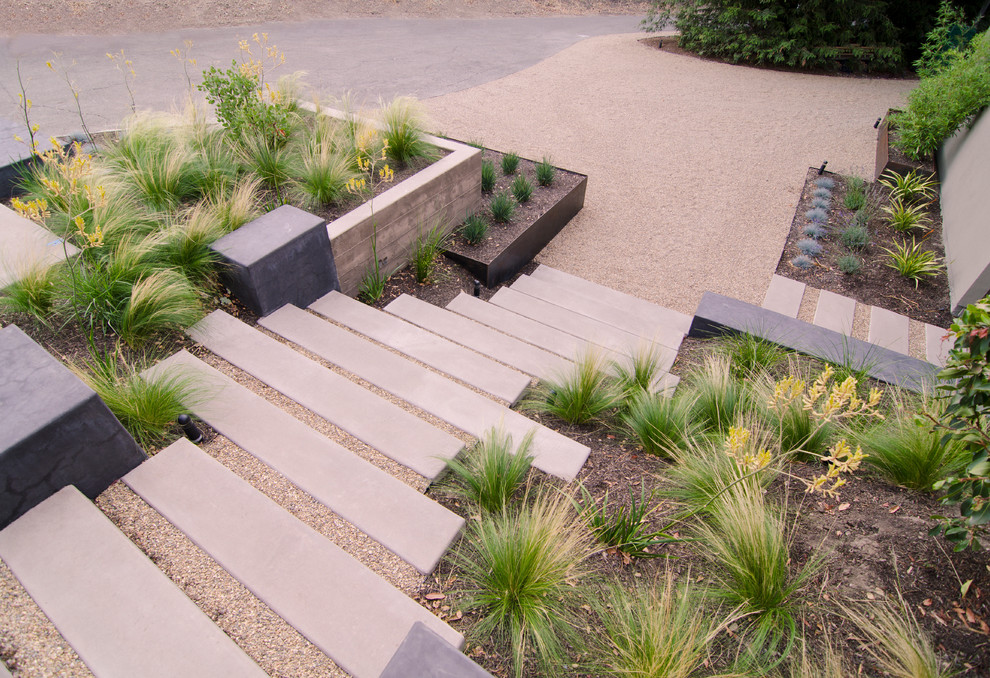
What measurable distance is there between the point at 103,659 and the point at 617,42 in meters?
13.4

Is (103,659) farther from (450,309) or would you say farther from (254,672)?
(450,309)

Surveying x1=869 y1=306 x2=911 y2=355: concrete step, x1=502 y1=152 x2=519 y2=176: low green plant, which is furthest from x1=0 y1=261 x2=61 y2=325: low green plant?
x1=869 y1=306 x2=911 y2=355: concrete step

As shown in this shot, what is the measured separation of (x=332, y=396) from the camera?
2.53 metres

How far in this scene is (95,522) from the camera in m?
1.80

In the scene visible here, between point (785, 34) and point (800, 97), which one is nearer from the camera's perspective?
point (800, 97)

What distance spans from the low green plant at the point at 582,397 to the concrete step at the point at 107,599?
165 centimetres

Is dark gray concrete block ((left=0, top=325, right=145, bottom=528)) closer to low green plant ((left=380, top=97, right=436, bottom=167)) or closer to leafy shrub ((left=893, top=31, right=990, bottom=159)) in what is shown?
low green plant ((left=380, top=97, right=436, bottom=167))

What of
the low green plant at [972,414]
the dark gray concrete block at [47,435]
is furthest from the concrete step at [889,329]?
the dark gray concrete block at [47,435]

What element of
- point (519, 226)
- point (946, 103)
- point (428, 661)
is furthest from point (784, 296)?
point (428, 661)

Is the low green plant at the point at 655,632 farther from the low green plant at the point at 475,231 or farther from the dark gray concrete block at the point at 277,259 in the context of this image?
the low green plant at the point at 475,231

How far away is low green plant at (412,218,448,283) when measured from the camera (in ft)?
13.9

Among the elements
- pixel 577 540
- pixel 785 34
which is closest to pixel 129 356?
pixel 577 540

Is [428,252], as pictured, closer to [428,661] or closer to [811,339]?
[811,339]

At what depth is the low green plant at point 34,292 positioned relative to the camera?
2.58m
